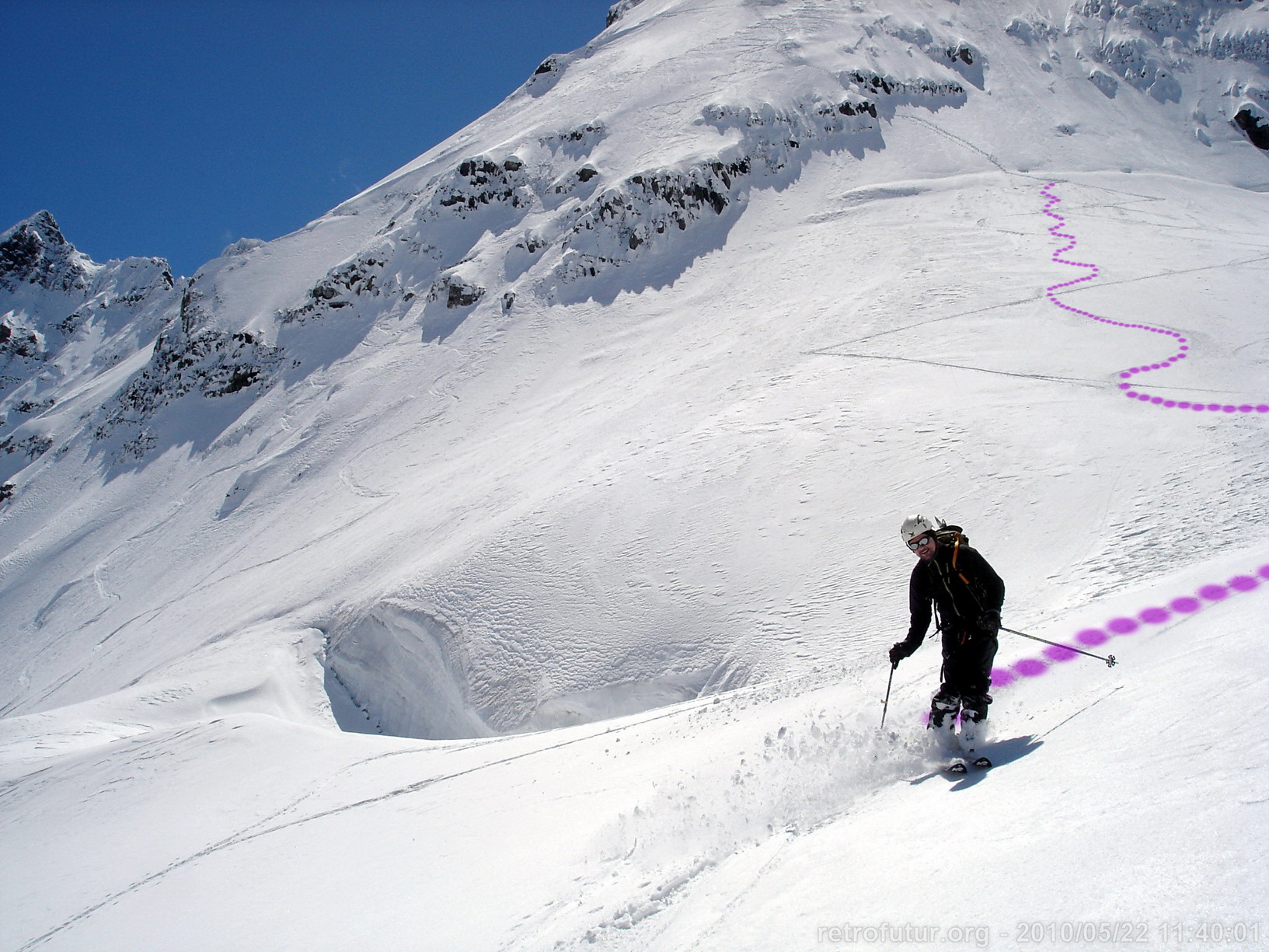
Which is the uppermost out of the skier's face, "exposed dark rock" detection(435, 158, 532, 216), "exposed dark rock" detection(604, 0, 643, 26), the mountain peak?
the mountain peak

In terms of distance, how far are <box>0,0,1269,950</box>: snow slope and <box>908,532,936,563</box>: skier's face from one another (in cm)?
110

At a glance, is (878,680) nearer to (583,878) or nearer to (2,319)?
(583,878)

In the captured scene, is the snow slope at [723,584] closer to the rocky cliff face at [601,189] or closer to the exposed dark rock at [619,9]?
the rocky cliff face at [601,189]

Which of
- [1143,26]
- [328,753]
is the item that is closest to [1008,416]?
[328,753]

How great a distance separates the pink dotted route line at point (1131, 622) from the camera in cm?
502

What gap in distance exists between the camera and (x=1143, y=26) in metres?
39.7

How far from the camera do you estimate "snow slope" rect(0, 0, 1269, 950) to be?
352 cm

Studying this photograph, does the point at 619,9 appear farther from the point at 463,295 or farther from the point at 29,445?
the point at 29,445

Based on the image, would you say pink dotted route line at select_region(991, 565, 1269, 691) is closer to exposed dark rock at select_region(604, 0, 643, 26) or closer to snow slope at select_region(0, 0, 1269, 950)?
snow slope at select_region(0, 0, 1269, 950)

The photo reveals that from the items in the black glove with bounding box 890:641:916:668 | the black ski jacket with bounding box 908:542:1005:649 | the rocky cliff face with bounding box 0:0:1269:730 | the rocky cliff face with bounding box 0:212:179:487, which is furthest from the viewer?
the rocky cliff face with bounding box 0:212:179:487

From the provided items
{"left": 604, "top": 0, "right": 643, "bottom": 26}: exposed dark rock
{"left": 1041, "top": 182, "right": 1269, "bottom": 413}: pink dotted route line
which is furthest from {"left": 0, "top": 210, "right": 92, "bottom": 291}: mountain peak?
{"left": 1041, "top": 182, "right": 1269, "bottom": 413}: pink dotted route line

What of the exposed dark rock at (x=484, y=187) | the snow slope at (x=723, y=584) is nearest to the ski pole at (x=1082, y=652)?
the snow slope at (x=723, y=584)

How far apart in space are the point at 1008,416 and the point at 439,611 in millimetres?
8789

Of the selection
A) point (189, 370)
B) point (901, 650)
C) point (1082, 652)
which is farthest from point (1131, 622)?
point (189, 370)
